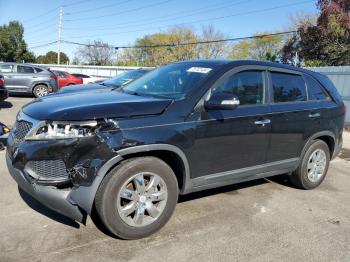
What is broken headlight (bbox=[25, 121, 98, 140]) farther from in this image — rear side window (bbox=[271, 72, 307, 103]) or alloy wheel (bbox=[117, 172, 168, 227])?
rear side window (bbox=[271, 72, 307, 103])

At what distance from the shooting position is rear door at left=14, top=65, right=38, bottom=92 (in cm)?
1647

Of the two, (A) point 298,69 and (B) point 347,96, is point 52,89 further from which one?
(A) point 298,69

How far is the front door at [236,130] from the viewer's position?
159 inches

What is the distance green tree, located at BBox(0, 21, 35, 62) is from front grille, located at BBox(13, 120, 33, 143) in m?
67.8

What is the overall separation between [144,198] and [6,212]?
162cm

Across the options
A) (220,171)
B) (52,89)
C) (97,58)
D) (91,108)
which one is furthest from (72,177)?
(97,58)

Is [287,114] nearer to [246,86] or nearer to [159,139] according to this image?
[246,86]

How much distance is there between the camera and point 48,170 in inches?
135

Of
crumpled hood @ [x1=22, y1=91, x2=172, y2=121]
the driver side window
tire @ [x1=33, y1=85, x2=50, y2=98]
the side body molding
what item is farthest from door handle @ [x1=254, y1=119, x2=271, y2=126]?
tire @ [x1=33, y1=85, x2=50, y2=98]

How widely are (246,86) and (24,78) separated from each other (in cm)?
1410

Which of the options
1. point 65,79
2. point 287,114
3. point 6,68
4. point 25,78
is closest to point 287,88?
point 287,114

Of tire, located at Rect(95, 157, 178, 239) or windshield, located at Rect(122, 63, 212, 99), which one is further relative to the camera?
windshield, located at Rect(122, 63, 212, 99)

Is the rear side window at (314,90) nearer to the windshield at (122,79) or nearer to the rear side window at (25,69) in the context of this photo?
the windshield at (122,79)

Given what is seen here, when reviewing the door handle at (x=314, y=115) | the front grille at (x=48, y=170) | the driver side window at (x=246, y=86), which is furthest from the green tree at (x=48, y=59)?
the front grille at (x=48, y=170)
